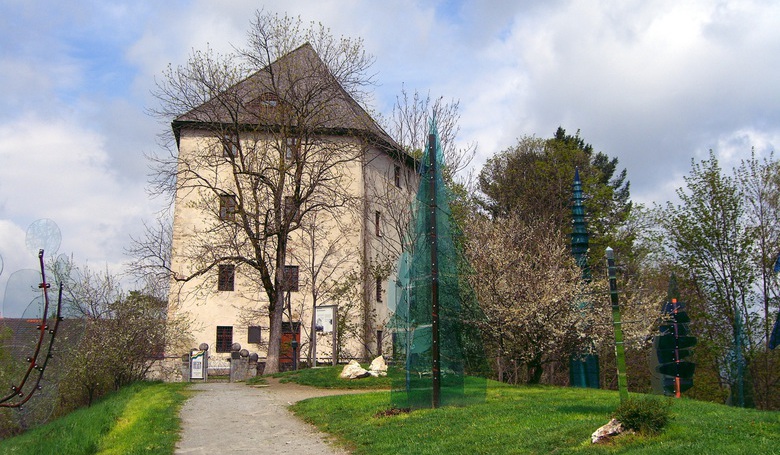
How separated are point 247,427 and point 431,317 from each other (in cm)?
411

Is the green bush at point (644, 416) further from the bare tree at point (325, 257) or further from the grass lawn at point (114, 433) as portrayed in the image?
the bare tree at point (325, 257)

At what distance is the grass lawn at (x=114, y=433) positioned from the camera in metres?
11.7

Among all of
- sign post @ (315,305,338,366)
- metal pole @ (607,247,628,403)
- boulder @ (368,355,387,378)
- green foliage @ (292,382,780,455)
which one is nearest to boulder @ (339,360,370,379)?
boulder @ (368,355,387,378)

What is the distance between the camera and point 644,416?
8.96 meters

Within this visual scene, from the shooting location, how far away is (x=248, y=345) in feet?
132

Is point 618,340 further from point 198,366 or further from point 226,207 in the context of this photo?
point 226,207

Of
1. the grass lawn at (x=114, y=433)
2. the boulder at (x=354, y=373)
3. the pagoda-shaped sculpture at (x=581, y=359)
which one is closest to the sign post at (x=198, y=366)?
Result: the boulder at (x=354, y=373)

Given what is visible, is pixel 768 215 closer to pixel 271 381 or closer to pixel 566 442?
pixel 271 381

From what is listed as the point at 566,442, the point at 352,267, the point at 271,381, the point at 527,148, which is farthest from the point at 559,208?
the point at 566,442

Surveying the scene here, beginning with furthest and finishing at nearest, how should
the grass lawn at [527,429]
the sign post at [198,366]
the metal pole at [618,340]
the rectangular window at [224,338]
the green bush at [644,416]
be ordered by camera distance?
the rectangular window at [224,338] → the sign post at [198,366] → the metal pole at [618,340] → the green bush at [644,416] → the grass lawn at [527,429]

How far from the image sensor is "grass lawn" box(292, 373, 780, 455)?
850cm

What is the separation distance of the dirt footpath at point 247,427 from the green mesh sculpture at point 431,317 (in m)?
2.29

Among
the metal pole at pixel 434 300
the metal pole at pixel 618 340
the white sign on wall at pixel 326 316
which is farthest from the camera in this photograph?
the white sign on wall at pixel 326 316

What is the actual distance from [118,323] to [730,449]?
62.4 ft
